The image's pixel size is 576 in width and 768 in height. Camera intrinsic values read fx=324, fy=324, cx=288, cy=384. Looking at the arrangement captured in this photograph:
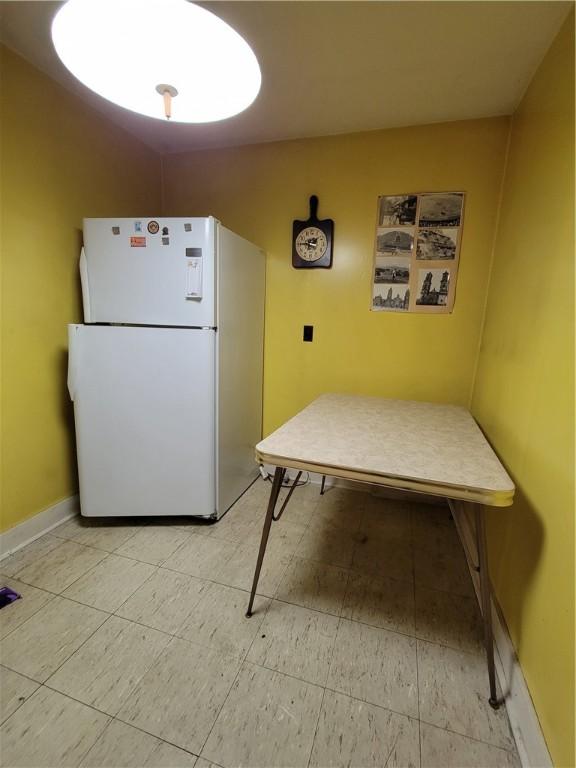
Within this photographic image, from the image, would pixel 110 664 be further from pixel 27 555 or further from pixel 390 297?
pixel 390 297

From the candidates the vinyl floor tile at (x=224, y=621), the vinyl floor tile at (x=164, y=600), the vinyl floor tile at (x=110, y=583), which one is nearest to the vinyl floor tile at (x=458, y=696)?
the vinyl floor tile at (x=224, y=621)

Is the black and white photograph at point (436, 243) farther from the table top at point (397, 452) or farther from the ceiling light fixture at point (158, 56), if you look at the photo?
the ceiling light fixture at point (158, 56)

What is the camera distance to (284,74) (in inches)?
60.2

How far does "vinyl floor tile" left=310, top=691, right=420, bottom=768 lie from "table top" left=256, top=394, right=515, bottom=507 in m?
0.72

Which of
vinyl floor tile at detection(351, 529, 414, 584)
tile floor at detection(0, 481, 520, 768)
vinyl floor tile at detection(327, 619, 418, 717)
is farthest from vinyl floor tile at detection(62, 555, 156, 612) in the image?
vinyl floor tile at detection(351, 529, 414, 584)

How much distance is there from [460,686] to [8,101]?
2.93 metres

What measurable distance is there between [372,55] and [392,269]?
1.01 metres

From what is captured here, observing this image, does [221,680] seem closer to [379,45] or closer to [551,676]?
[551,676]

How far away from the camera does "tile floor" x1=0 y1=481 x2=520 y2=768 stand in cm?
92

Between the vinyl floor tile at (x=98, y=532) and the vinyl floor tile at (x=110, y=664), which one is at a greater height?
the vinyl floor tile at (x=110, y=664)

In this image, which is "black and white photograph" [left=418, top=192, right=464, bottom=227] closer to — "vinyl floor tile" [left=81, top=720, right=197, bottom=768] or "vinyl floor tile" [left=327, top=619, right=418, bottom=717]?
"vinyl floor tile" [left=327, top=619, right=418, bottom=717]

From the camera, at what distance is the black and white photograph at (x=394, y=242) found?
2.01 metres

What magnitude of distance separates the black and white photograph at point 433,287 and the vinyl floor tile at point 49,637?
2290 millimetres

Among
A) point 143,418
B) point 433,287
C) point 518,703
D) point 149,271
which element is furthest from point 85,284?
point 518,703
